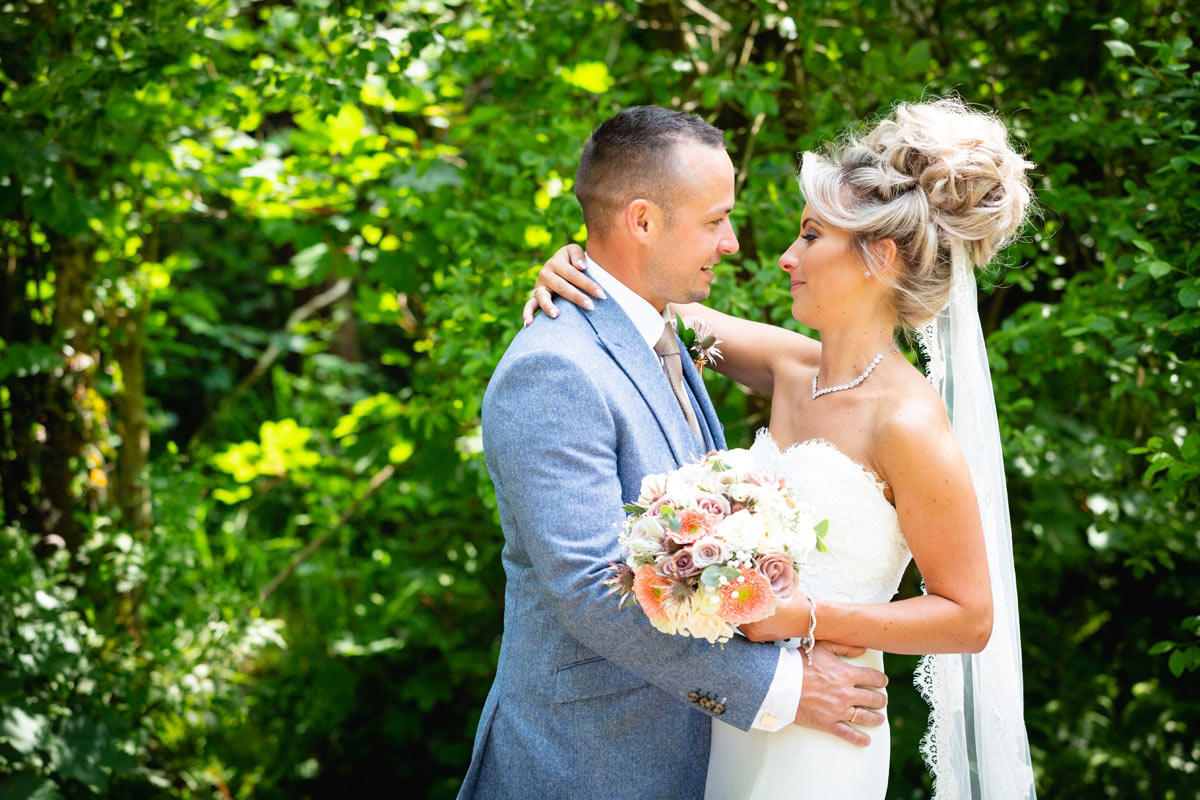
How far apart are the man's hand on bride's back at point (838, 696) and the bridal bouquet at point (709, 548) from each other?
34 centimetres

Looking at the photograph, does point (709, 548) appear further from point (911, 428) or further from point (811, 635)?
point (911, 428)

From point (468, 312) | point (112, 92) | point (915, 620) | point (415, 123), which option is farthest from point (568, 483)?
point (415, 123)

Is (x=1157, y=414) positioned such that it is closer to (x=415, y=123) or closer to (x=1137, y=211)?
Result: (x=1137, y=211)

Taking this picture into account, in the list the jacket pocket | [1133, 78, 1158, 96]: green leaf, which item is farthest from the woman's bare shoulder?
[1133, 78, 1158, 96]: green leaf

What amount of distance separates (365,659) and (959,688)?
3.52 meters

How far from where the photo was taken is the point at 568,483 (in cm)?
197

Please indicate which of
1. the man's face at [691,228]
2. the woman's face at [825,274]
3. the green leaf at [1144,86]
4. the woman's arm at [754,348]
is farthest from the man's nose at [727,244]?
the green leaf at [1144,86]

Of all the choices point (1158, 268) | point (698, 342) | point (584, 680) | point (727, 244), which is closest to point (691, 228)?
point (727, 244)

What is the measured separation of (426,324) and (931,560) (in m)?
2.20

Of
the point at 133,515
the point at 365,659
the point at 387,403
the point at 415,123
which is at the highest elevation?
the point at 415,123

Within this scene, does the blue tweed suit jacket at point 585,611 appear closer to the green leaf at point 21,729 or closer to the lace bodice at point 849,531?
the lace bodice at point 849,531

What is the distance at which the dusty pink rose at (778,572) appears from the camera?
1.84 meters

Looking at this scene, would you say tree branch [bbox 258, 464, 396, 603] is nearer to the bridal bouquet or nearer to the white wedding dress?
the white wedding dress

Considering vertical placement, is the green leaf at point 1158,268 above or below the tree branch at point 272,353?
above
